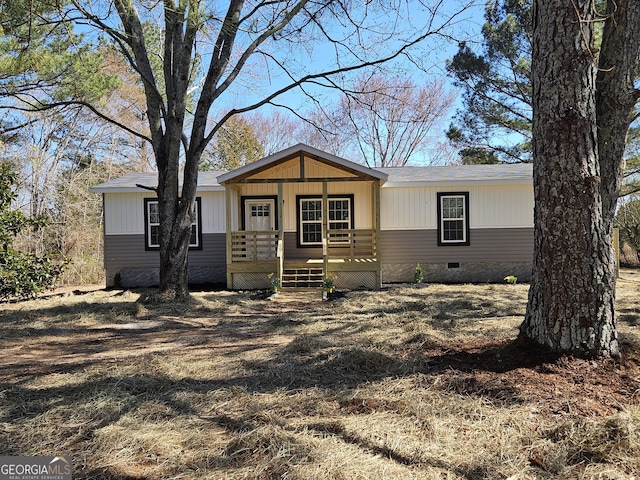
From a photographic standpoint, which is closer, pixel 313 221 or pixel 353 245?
pixel 353 245

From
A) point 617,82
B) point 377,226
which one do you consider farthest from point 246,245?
point 617,82

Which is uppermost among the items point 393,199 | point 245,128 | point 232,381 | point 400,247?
point 245,128

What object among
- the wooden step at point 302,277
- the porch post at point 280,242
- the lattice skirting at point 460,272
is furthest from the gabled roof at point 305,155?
the lattice skirting at point 460,272

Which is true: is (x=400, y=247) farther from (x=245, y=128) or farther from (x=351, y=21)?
(x=245, y=128)

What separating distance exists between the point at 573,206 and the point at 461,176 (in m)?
9.74

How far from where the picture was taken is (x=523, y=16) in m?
16.9

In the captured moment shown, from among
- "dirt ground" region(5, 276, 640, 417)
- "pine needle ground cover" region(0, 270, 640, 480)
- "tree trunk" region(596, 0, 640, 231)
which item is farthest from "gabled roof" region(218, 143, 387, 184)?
"tree trunk" region(596, 0, 640, 231)

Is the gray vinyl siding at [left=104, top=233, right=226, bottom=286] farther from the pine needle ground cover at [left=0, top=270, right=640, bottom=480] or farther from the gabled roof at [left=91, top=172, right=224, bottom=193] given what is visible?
the pine needle ground cover at [left=0, top=270, right=640, bottom=480]

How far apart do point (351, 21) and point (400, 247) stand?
628 centimetres

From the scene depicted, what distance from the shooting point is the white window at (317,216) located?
1354 cm

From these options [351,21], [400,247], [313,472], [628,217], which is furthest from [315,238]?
[628,217]

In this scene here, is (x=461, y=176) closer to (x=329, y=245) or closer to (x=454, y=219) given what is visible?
(x=454, y=219)

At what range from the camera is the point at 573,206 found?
359 cm

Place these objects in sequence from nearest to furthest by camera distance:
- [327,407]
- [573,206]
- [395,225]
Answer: [327,407] < [573,206] < [395,225]
